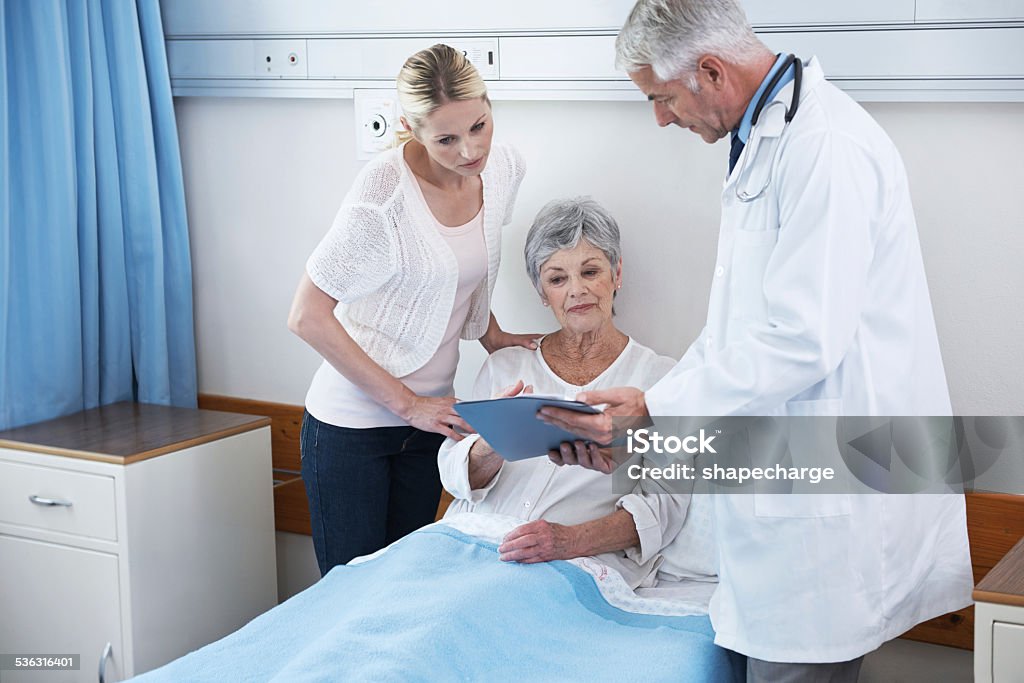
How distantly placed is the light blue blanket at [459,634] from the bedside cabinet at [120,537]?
607mm

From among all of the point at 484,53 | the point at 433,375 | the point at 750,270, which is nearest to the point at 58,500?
the point at 433,375

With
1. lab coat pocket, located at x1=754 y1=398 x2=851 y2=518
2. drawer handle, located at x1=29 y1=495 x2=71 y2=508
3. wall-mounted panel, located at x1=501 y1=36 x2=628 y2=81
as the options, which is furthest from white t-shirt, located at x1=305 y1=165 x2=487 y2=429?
lab coat pocket, located at x1=754 y1=398 x2=851 y2=518

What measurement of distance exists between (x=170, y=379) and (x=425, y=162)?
115 cm

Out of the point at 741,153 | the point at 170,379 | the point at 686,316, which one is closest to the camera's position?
the point at 741,153

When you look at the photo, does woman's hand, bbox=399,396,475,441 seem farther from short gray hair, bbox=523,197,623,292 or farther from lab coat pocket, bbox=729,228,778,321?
lab coat pocket, bbox=729,228,778,321

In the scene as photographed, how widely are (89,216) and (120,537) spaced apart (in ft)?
2.73

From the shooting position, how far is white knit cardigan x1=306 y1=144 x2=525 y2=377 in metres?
2.10

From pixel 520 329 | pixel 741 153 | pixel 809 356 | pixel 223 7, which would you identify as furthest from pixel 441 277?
pixel 223 7

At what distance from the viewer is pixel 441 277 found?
216 centimetres

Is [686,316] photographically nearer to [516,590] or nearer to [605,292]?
[605,292]

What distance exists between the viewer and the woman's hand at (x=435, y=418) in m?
2.19

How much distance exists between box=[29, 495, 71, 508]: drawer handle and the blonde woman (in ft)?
1.85

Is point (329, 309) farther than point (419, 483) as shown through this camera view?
No

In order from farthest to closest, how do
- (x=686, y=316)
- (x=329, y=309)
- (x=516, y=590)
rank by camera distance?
(x=686, y=316), (x=329, y=309), (x=516, y=590)
